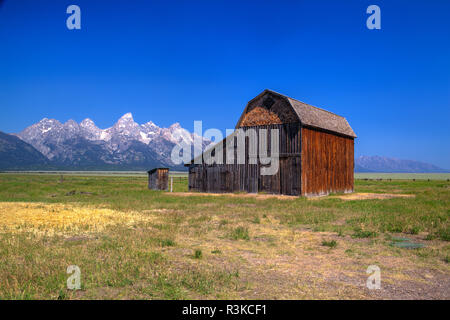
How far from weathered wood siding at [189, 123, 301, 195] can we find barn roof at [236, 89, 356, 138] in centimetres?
149

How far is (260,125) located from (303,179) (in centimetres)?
659

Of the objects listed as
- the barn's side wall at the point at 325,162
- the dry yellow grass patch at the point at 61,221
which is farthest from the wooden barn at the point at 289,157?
the dry yellow grass patch at the point at 61,221

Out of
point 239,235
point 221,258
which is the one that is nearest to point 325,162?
point 239,235

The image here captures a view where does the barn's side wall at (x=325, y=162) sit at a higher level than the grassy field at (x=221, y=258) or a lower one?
higher

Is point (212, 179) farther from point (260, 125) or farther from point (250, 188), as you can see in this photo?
point (260, 125)

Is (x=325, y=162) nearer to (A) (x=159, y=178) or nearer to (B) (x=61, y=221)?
(A) (x=159, y=178)

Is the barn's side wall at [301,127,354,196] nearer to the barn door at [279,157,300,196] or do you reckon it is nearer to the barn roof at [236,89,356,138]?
the barn door at [279,157,300,196]

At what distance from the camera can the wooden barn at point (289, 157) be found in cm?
2902

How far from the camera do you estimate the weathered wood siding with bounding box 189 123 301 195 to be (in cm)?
2897

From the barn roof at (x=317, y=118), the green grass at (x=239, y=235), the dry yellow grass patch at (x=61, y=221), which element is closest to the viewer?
the green grass at (x=239, y=235)

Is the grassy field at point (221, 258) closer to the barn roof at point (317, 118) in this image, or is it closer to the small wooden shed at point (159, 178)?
the barn roof at point (317, 118)

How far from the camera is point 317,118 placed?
32.3 meters
